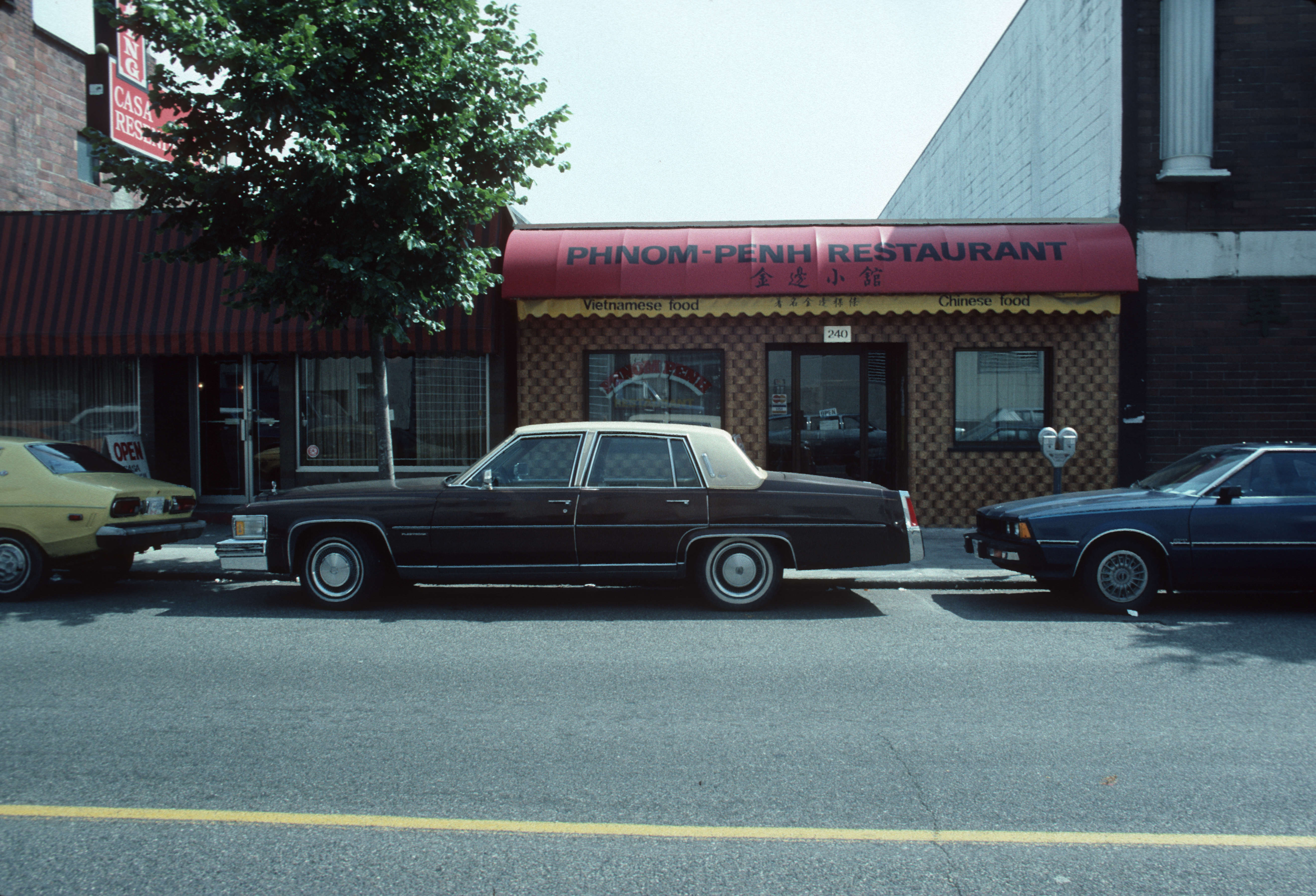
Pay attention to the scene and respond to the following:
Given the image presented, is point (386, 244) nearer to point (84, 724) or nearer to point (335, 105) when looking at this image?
point (335, 105)

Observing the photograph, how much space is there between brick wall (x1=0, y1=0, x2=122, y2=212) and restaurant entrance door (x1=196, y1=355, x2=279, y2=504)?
405 centimetres

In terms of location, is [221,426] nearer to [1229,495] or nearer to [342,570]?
[342,570]

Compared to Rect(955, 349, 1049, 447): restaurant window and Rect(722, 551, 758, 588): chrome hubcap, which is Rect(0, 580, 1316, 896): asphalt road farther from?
Rect(955, 349, 1049, 447): restaurant window

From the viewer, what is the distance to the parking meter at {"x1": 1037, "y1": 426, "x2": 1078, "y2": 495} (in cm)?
941

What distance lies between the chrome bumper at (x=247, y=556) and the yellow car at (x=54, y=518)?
53.0 inches

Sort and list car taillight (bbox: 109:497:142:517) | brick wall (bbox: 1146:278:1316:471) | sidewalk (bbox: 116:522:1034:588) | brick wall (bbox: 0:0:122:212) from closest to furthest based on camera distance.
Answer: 1. car taillight (bbox: 109:497:142:517)
2. sidewalk (bbox: 116:522:1034:588)
3. brick wall (bbox: 1146:278:1316:471)
4. brick wall (bbox: 0:0:122:212)

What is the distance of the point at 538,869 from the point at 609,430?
16.7 ft

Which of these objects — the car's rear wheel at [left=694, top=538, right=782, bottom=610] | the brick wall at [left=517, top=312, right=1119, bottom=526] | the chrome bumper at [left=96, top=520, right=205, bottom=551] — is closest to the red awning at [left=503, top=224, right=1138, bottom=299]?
the brick wall at [left=517, top=312, right=1119, bottom=526]

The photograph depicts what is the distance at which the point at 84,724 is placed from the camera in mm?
4711

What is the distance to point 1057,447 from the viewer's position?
32.3ft

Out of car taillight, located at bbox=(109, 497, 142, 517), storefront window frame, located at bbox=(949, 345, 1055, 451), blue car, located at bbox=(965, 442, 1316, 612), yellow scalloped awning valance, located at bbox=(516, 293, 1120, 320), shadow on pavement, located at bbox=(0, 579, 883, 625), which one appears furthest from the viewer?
storefront window frame, located at bbox=(949, 345, 1055, 451)

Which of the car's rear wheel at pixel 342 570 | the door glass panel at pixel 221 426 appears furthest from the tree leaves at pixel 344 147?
the door glass panel at pixel 221 426

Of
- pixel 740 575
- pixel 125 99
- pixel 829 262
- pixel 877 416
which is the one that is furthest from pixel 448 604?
pixel 125 99

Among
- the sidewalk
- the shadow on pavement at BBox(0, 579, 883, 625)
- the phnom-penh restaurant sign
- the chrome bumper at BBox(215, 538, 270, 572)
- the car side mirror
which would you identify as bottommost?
the shadow on pavement at BBox(0, 579, 883, 625)
